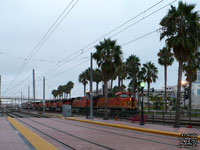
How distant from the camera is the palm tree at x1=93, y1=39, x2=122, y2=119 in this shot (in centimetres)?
3741

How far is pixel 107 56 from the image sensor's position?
123 feet

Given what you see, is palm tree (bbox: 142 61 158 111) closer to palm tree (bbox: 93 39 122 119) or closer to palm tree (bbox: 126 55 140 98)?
palm tree (bbox: 126 55 140 98)

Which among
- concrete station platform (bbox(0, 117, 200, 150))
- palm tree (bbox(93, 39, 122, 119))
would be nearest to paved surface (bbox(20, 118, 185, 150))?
concrete station platform (bbox(0, 117, 200, 150))

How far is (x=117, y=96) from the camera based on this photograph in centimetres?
4309

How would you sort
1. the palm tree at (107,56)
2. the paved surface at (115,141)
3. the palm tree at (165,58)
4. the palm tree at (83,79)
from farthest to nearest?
the palm tree at (83,79) < the palm tree at (165,58) < the palm tree at (107,56) < the paved surface at (115,141)

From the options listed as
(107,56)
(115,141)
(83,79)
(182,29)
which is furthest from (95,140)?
(83,79)

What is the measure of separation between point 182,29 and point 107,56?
51.2ft

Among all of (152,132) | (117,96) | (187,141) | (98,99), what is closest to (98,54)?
(117,96)

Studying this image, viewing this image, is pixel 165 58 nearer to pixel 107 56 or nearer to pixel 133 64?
pixel 133 64

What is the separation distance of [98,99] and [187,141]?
3745cm

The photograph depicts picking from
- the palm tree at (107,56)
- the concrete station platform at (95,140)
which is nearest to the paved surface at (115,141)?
the concrete station platform at (95,140)

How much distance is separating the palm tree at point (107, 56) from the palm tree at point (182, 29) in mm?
14180

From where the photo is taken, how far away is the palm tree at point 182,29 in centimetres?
2246

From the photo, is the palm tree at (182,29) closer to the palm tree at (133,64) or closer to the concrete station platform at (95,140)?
the concrete station platform at (95,140)
